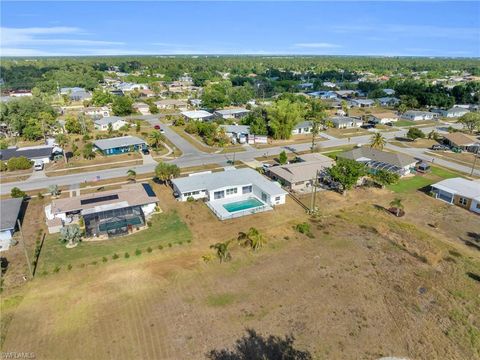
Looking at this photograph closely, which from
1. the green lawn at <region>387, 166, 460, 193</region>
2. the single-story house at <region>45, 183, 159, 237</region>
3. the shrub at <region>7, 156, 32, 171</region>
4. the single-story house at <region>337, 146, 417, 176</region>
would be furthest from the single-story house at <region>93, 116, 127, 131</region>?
the green lawn at <region>387, 166, 460, 193</region>

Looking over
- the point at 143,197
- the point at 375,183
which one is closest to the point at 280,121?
the point at 375,183

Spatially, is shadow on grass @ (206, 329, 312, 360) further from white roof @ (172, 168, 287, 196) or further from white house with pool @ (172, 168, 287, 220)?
white roof @ (172, 168, 287, 196)

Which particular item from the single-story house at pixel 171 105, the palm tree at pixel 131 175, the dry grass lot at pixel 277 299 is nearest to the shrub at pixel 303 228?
the dry grass lot at pixel 277 299

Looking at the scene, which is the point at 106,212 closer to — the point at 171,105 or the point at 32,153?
the point at 32,153

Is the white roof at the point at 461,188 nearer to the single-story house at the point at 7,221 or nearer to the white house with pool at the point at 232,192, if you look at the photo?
the white house with pool at the point at 232,192

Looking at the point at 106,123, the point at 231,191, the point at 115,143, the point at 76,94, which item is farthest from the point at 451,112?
the point at 76,94

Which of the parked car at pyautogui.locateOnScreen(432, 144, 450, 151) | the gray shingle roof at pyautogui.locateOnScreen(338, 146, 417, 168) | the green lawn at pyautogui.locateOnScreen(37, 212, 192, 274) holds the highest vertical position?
the gray shingle roof at pyautogui.locateOnScreen(338, 146, 417, 168)
